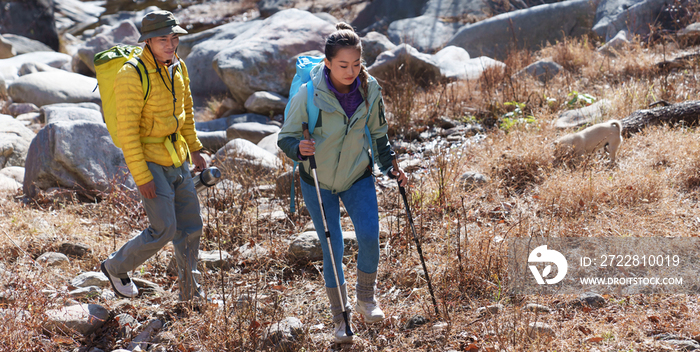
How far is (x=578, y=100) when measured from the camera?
666 cm

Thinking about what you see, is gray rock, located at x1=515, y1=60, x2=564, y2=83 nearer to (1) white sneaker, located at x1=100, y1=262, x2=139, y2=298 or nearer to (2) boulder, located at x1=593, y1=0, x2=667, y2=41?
(2) boulder, located at x1=593, y1=0, x2=667, y2=41

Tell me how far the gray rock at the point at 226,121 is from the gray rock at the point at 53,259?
17.1ft

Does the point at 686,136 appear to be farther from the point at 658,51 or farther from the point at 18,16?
the point at 18,16

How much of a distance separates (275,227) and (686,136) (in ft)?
13.4

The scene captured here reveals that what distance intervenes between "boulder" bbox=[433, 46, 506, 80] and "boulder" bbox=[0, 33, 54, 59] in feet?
45.1

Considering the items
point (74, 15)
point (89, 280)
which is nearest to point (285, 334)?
point (89, 280)

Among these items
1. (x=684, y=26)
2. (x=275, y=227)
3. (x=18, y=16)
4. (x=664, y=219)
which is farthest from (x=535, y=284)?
(x=18, y=16)

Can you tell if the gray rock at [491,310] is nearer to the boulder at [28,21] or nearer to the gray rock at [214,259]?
the gray rock at [214,259]

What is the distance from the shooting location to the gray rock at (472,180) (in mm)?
5113

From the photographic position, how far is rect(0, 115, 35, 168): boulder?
A: 7324 millimetres

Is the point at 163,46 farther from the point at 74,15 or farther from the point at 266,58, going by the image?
the point at 74,15

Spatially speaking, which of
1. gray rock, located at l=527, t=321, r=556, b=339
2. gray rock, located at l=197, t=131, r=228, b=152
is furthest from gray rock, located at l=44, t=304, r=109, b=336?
gray rock, located at l=197, t=131, r=228, b=152

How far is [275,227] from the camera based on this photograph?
4.89m

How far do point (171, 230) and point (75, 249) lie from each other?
5.74 feet
